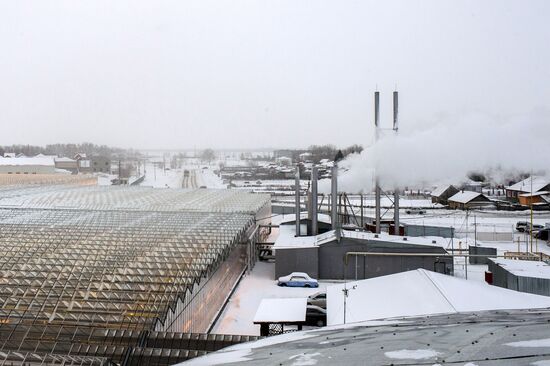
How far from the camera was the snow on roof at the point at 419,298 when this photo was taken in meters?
11.7

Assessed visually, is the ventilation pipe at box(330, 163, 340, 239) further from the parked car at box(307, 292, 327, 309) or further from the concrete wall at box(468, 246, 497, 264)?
the parked car at box(307, 292, 327, 309)

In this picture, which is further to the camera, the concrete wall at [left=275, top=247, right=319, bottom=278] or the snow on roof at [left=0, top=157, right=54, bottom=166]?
the snow on roof at [left=0, top=157, right=54, bottom=166]

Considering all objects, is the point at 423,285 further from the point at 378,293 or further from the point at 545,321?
the point at 545,321

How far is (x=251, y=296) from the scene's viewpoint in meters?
18.6

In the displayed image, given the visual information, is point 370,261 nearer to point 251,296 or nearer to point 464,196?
point 251,296

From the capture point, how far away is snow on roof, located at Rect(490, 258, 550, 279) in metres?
15.7

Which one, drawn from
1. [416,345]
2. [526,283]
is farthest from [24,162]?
[416,345]

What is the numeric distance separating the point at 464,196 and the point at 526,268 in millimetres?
33941

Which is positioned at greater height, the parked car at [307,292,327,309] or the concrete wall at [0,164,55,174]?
the concrete wall at [0,164,55,174]

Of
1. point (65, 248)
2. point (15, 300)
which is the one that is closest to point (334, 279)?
point (65, 248)

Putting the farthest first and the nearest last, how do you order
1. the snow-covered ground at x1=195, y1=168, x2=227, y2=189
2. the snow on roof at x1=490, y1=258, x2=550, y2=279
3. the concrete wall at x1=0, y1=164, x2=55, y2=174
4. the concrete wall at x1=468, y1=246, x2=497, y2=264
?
the concrete wall at x1=0, y1=164, x2=55, y2=174 → the snow-covered ground at x1=195, y1=168, x2=227, y2=189 → the concrete wall at x1=468, y1=246, x2=497, y2=264 → the snow on roof at x1=490, y1=258, x2=550, y2=279

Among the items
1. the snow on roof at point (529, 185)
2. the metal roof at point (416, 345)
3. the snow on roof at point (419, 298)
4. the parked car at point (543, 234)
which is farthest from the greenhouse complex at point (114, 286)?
the snow on roof at point (529, 185)

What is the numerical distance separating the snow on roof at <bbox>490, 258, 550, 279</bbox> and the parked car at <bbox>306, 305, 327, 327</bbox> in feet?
21.3

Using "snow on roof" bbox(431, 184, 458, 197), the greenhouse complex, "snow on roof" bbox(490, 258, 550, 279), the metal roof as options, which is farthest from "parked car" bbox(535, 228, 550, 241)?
the metal roof
